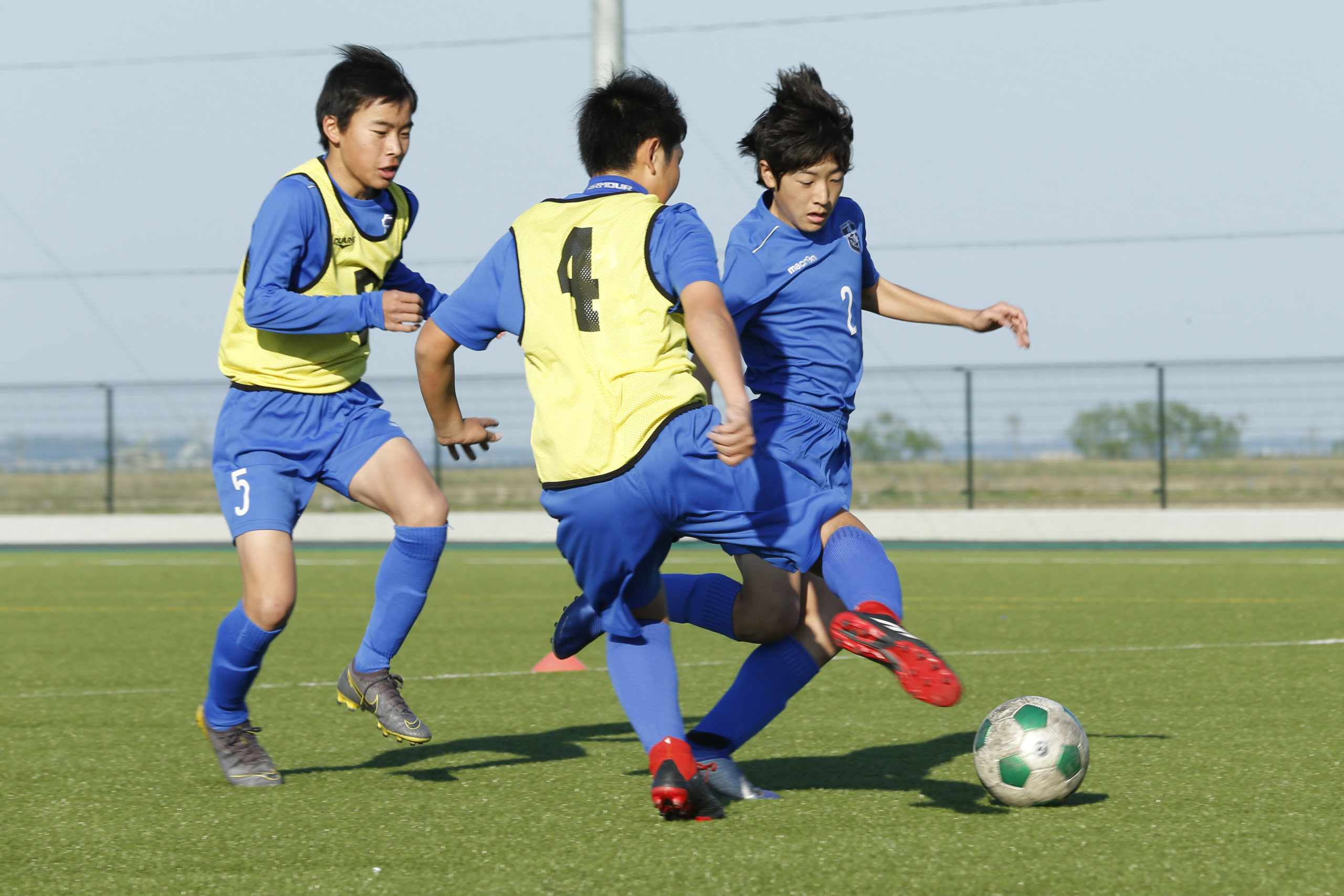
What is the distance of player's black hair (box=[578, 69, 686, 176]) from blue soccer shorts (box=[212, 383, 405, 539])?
3.83 feet

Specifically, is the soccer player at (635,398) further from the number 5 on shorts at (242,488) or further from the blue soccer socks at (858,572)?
the number 5 on shorts at (242,488)

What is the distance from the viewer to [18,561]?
13883 mm

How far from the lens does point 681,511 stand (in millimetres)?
3068

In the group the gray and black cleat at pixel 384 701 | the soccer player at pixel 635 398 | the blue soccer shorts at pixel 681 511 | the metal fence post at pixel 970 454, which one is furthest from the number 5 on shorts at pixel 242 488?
the metal fence post at pixel 970 454

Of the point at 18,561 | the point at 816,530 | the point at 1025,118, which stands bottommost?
the point at 18,561

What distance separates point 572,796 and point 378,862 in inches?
30.1

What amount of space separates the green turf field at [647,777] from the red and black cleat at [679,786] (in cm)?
5

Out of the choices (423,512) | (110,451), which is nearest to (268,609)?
(423,512)

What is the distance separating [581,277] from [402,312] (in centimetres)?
76

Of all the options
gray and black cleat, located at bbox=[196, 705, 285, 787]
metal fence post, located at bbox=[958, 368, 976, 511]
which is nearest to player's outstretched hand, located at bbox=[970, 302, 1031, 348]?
gray and black cleat, located at bbox=[196, 705, 285, 787]

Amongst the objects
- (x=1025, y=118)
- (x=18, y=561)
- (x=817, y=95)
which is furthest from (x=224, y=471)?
(x=1025, y=118)

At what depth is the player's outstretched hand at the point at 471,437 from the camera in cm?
383

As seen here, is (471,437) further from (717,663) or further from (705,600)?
(717,663)

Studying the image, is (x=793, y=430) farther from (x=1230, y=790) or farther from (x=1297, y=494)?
(x=1297, y=494)
